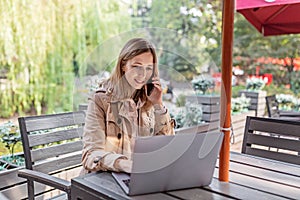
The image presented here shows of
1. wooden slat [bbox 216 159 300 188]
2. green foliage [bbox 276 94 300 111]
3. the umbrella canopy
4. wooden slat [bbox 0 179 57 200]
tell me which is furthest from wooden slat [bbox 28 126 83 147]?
green foliage [bbox 276 94 300 111]

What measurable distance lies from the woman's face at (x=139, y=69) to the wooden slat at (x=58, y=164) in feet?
2.18

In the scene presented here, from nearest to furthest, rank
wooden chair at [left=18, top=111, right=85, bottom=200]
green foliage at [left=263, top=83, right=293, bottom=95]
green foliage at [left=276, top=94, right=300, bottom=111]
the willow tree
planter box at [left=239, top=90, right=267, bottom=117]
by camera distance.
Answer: wooden chair at [left=18, top=111, right=85, bottom=200] → the willow tree → green foliage at [left=276, top=94, right=300, bottom=111] → planter box at [left=239, top=90, right=267, bottom=117] → green foliage at [left=263, top=83, right=293, bottom=95]

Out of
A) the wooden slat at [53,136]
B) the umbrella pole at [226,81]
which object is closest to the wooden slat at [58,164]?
the wooden slat at [53,136]

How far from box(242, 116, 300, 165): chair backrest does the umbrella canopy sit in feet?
3.19

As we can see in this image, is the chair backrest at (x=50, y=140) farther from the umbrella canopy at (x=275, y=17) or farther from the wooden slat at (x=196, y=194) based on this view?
the umbrella canopy at (x=275, y=17)

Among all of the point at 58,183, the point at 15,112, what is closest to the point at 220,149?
the point at 58,183

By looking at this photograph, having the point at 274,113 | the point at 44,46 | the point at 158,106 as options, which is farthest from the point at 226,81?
the point at 44,46

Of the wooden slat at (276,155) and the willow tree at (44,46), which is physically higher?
the willow tree at (44,46)

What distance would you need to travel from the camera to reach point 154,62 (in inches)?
54.4

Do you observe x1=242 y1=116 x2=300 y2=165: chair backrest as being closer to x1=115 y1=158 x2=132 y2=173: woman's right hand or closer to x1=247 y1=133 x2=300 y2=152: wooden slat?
x1=247 y1=133 x2=300 y2=152: wooden slat

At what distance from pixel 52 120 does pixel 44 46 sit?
3110 millimetres

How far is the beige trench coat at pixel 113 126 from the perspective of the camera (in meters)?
1.27

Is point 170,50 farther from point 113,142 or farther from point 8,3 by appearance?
point 8,3

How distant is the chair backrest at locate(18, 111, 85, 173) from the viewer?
1.58 metres
